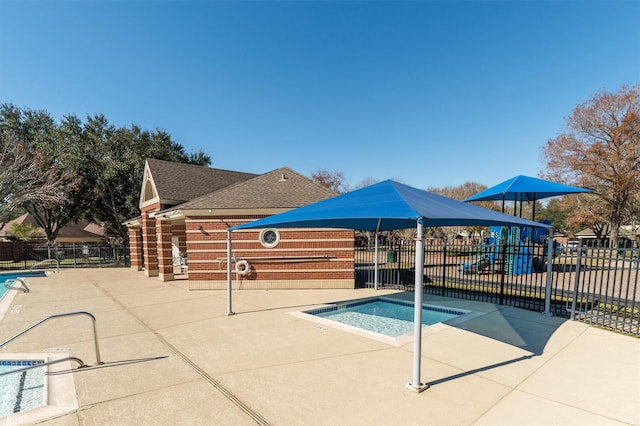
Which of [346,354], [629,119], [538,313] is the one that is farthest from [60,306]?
[629,119]

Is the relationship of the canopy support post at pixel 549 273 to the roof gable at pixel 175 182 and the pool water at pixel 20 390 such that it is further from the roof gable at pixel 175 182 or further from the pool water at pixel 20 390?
the roof gable at pixel 175 182

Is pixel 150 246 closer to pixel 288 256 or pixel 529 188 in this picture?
pixel 288 256

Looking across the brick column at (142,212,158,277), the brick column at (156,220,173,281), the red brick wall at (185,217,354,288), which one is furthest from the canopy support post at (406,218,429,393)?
the brick column at (142,212,158,277)

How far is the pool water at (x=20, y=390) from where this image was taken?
4090 millimetres

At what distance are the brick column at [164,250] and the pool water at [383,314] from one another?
30.2 feet

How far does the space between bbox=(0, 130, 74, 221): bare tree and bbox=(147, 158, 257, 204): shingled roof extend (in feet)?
31.9

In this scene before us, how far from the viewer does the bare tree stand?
20189mm

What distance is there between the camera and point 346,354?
17.9ft

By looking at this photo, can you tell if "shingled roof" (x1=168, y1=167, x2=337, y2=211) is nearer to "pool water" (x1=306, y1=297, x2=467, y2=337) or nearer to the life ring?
the life ring

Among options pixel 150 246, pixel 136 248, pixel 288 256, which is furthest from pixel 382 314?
pixel 136 248

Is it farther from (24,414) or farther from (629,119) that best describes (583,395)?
(629,119)

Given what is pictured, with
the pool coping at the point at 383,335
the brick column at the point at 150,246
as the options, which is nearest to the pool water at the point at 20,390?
the pool coping at the point at 383,335

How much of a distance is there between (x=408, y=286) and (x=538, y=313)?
4.29 meters

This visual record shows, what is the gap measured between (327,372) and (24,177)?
25.7 m
